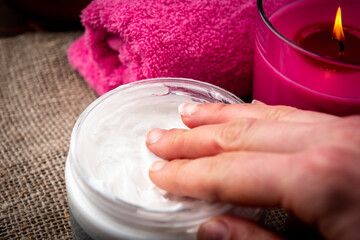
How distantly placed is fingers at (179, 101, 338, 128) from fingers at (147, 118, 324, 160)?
28 mm

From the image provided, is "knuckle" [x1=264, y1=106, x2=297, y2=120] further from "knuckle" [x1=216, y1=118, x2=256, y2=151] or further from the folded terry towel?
the folded terry towel

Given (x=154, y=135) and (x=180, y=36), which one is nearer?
(x=154, y=135)

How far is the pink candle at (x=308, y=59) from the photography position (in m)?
0.45

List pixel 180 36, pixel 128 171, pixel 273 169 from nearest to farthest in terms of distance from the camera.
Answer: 1. pixel 273 169
2. pixel 128 171
3. pixel 180 36

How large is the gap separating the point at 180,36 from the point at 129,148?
0.63ft

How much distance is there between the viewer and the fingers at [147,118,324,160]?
0.33m

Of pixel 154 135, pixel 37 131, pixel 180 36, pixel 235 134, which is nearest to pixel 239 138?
pixel 235 134

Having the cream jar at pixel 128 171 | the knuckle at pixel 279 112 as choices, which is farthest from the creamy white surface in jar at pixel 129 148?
the knuckle at pixel 279 112

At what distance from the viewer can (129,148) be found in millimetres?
454

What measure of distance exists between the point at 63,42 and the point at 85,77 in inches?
5.0

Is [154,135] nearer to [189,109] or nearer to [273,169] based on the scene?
Answer: [189,109]

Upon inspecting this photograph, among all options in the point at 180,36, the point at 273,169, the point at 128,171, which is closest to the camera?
the point at 273,169

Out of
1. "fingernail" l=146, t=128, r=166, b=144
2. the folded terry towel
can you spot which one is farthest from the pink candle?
"fingernail" l=146, t=128, r=166, b=144

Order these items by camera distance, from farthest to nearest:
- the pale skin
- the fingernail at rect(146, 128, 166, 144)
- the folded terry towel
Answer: the folded terry towel → the fingernail at rect(146, 128, 166, 144) → the pale skin
